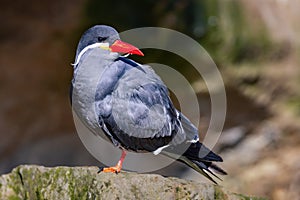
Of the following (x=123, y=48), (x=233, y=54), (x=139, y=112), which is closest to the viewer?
(x=123, y=48)

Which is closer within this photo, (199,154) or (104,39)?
(104,39)

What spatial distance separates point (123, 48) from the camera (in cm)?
295

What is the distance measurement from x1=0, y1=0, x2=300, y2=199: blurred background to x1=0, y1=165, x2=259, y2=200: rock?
2.62 m

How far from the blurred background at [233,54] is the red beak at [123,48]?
7.86 ft

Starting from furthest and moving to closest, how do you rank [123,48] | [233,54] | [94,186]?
[233,54] < [123,48] < [94,186]

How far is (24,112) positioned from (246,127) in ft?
6.49

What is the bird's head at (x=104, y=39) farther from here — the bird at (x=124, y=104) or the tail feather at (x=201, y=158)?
the tail feather at (x=201, y=158)

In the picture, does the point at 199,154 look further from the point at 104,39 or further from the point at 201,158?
the point at 104,39

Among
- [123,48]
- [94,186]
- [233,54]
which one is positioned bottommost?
[94,186]

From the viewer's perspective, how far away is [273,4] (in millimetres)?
5680

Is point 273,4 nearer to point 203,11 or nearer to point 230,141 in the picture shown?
point 203,11

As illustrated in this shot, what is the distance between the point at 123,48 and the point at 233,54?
275cm

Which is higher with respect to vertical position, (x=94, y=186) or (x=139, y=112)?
(x=139, y=112)

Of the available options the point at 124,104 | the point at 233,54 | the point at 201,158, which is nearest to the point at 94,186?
the point at 124,104
